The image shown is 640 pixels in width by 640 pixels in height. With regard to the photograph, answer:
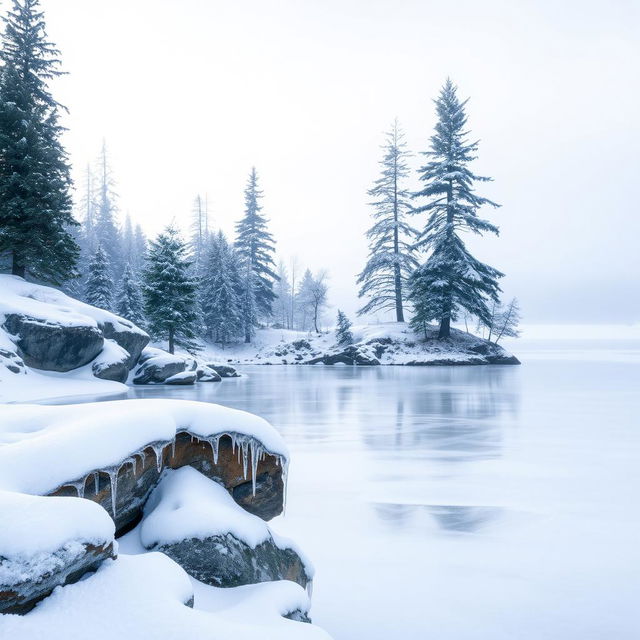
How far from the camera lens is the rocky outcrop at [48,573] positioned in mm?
2234

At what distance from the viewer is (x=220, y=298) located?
4638 centimetres

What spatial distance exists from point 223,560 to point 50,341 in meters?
16.0

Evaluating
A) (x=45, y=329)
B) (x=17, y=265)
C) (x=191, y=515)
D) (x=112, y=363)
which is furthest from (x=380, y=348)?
(x=191, y=515)

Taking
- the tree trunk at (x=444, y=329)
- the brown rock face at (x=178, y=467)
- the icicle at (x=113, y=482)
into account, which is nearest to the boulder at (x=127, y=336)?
the brown rock face at (x=178, y=467)

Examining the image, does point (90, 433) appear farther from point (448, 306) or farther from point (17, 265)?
point (448, 306)

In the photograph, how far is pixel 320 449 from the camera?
953cm

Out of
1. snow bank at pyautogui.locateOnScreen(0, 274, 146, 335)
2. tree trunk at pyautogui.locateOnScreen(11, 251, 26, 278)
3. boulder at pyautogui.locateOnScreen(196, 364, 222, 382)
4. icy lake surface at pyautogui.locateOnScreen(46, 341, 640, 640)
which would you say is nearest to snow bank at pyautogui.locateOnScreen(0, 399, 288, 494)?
icy lake surface at pyautogui.locateOnScreen(46, 341, 640, 640)

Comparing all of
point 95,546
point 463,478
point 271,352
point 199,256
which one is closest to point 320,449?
point 463,478

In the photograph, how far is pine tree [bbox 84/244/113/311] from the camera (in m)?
40.9

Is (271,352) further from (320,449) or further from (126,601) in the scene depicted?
(126,601)

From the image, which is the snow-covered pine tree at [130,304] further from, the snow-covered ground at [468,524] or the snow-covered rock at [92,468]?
the snow-covered rock at [92,468]

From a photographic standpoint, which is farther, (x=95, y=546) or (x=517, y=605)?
(x=517, y=605)

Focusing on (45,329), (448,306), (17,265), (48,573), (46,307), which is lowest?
(48,573)

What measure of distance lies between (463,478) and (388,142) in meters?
42.3
